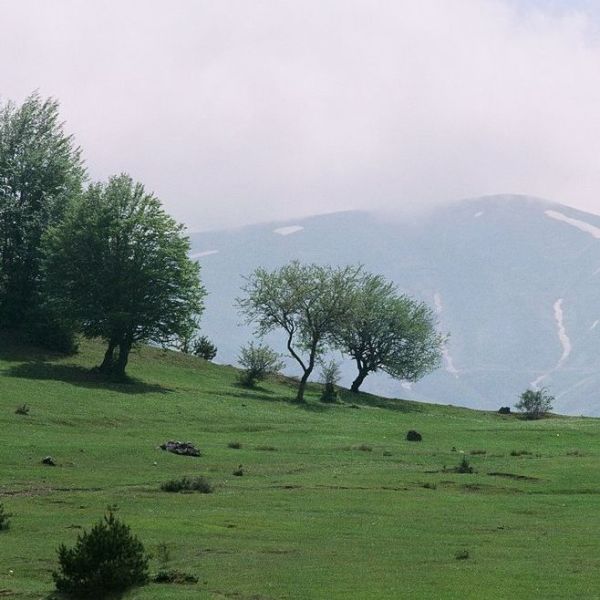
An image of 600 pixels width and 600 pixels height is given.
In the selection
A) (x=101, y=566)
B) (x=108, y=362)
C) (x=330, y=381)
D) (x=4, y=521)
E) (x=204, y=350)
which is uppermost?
(x=204, y=350)

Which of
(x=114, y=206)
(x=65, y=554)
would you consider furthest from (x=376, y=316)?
(x=65, y=554)

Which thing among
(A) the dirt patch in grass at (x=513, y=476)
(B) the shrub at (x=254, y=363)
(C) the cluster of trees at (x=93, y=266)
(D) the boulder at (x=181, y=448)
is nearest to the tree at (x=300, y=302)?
(B) the shrub at (x=254, y=363)

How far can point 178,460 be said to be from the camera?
2031 inches

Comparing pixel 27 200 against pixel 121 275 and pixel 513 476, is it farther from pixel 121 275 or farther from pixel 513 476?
pixel 513 476

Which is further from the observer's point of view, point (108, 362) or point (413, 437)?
point (108, 362)

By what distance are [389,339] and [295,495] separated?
77.1 m

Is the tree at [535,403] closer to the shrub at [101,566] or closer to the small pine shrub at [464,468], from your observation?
the small pine shrub at [464,468]

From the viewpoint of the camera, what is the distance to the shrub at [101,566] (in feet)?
79.0

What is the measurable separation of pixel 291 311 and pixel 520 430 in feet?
95.4

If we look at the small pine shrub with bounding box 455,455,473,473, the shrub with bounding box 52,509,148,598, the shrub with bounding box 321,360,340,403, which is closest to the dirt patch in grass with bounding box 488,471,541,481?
the small pine shrub with bounding box 455,455,473,473

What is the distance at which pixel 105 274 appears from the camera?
90688mm

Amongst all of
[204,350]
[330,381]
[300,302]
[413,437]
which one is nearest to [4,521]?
[413,437]

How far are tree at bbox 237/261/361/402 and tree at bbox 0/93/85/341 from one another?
1757 cm

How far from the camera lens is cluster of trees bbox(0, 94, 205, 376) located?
89.4 metres
